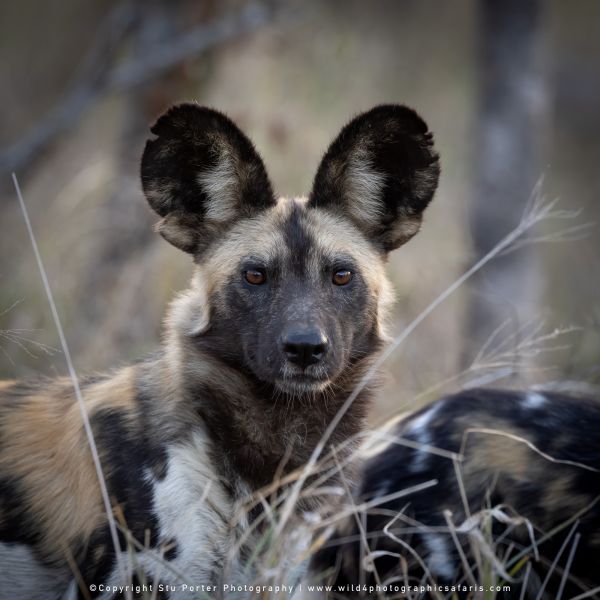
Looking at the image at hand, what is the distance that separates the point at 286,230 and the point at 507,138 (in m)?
4.24

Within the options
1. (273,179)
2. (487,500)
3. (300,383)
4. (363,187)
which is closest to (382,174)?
(363,187)

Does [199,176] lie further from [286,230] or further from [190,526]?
[190,526]

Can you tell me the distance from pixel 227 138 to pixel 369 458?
1309mm

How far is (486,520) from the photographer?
2.62 m

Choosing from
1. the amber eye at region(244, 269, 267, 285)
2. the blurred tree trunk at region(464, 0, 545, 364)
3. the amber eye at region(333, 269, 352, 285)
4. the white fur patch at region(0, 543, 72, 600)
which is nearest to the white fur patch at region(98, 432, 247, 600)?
the white fur patch at region(0, 543, 72, 600)

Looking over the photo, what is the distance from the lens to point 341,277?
339 cm

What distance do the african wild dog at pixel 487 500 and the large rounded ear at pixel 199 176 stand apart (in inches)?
41.5

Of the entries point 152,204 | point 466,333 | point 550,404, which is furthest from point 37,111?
point 550,404

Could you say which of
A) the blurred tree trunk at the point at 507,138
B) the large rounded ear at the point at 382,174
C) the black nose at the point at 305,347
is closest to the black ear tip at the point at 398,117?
the large rounded ear at the point at 382,174

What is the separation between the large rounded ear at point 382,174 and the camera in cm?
337

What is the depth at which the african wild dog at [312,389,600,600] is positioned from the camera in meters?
3.01

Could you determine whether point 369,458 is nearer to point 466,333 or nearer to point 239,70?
point 466,333

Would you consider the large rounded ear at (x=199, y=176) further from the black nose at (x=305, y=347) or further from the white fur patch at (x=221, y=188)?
the black nose at (x=305, y=347)

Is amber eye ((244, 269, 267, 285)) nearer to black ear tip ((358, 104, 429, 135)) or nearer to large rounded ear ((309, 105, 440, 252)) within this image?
large rounded ear ((309, 105, 440, 252))
